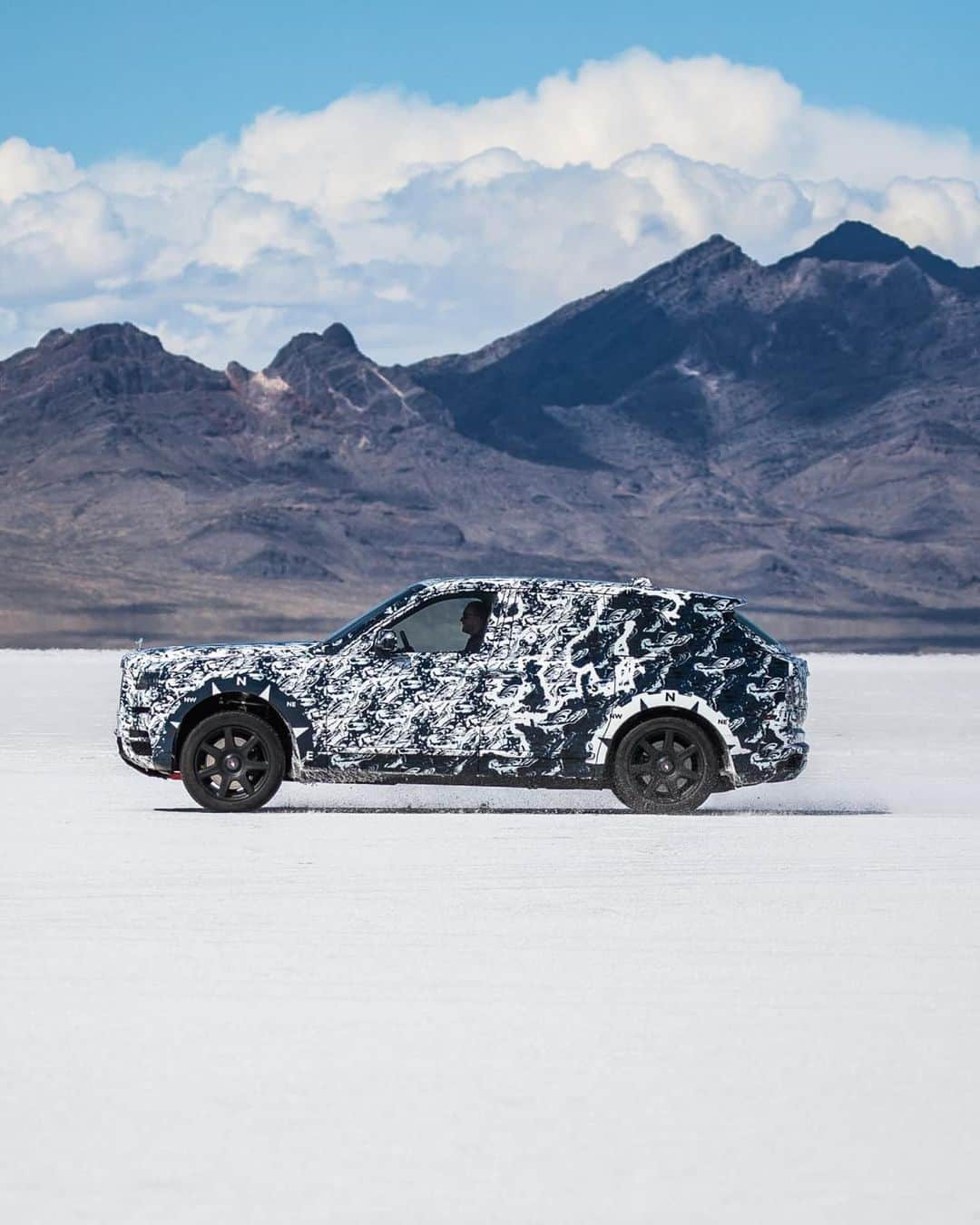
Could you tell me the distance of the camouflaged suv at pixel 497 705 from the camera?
16.6m

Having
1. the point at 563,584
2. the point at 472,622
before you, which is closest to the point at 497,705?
the point at 472,622

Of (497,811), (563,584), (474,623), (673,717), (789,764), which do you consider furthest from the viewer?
(497,811)

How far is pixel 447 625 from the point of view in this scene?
56.1ft

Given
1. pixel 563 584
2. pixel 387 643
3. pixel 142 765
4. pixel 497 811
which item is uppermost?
pixel 563 584

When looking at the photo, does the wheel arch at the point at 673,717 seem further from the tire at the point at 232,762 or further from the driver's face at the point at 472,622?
the tire at the point at 232,762

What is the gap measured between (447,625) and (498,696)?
762 millimetres

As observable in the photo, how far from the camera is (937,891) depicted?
12.4 metres

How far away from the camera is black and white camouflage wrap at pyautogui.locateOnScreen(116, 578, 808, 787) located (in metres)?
16.6

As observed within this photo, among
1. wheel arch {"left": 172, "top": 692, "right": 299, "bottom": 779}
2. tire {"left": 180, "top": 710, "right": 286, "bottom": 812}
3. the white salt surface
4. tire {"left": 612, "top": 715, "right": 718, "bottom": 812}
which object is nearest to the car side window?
wheel arch {"left": 172, "top": 692, "right": 299, "bottom": 779}

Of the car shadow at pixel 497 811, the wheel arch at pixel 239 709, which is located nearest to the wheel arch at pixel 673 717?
the car shadow at pixel 497 811

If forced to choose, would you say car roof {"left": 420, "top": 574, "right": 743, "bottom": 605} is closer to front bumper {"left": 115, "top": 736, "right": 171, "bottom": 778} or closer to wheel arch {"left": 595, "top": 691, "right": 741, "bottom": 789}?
wheel arch {"left": 595, "top": 691, "right": 741, "bottom": 789}

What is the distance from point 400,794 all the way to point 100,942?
9.45 metres

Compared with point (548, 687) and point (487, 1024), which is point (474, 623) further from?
point (487, 1024)

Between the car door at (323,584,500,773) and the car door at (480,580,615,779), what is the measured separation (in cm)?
14
